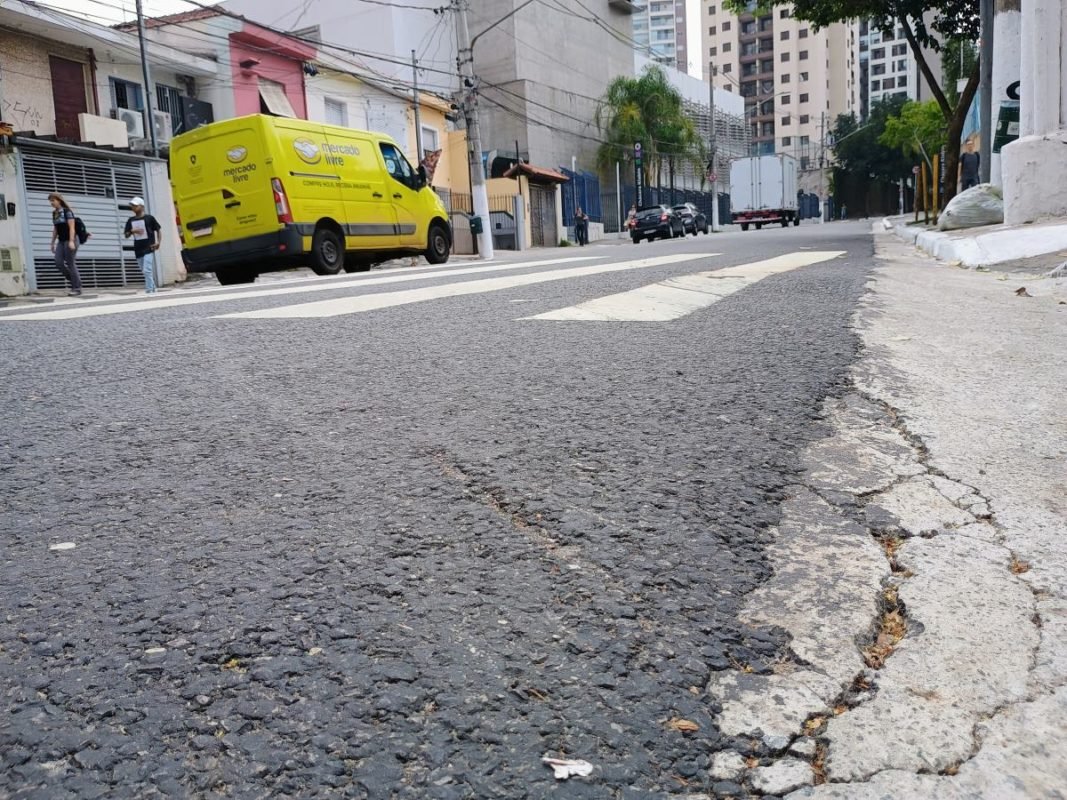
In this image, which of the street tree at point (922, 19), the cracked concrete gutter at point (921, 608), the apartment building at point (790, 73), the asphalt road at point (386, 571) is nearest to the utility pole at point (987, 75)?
the street tree at point (922, 19)

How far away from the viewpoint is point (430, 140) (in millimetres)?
30406

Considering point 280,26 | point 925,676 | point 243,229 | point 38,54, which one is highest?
point 280,26

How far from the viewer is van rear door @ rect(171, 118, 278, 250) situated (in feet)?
37.6

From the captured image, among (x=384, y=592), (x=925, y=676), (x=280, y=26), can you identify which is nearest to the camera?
(x=925, y=676)

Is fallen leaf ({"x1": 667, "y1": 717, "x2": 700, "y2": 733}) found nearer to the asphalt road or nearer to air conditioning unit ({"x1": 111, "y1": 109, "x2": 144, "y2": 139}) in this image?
the asphalt road

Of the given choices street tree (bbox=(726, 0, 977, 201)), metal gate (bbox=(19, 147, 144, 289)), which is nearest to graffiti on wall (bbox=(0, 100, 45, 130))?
metal gate (bbox=(19, 147, 144, 289))

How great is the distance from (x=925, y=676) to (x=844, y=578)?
29 centimetres

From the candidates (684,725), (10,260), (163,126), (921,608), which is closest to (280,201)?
(10,260)

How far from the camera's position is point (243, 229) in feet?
38.5

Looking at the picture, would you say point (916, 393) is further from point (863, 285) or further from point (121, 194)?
point (121, 194)

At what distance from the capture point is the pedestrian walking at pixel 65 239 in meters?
13.3

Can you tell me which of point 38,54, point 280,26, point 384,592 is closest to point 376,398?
point 384,592

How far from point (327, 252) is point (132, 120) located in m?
9.64

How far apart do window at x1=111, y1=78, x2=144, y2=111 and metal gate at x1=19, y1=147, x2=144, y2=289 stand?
9.02 feet
